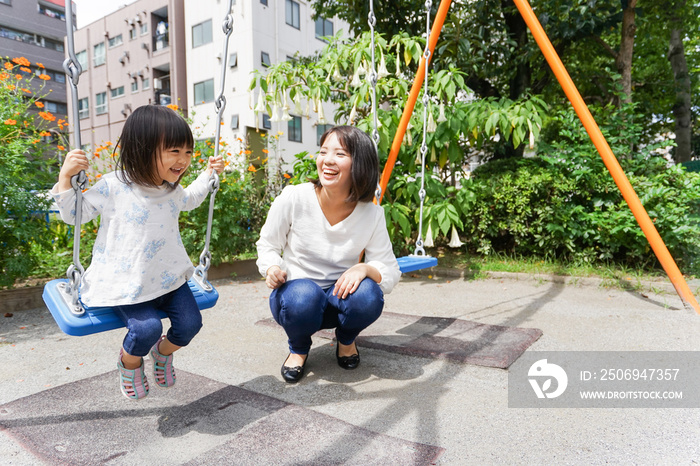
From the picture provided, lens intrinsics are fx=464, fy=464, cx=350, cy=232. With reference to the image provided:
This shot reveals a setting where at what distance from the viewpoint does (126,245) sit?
169 centimetres

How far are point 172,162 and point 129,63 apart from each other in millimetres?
20475

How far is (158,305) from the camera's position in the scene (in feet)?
5.98

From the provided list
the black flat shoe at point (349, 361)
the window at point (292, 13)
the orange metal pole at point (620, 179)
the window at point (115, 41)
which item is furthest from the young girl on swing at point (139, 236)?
the window at point (115, 41)

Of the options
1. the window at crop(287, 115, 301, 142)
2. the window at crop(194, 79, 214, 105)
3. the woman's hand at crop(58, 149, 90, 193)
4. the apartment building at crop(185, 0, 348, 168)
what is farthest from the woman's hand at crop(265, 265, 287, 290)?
the window at crop(194, 79, 214, 105)

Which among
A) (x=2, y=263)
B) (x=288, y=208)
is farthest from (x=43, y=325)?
(x=288, y=208)

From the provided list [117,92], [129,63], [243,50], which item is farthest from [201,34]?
[117,92]

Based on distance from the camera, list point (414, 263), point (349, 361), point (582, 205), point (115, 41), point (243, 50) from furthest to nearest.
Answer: point (115, 41) → point (243, 50) → point (582, 205) → point (414, 263) → point (349, 361)

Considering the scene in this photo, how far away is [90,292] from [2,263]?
2445 millimetres

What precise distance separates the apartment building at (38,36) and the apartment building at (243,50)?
1264 centimetres

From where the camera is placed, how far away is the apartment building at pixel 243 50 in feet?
49.3

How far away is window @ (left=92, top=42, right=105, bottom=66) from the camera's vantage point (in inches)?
802

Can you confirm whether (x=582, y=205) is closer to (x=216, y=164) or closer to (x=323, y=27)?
(x=216, y=164)

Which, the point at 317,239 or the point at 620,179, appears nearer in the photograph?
the point at 317,239

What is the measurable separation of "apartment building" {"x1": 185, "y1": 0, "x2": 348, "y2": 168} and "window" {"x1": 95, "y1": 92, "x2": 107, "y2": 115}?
5.81 m
